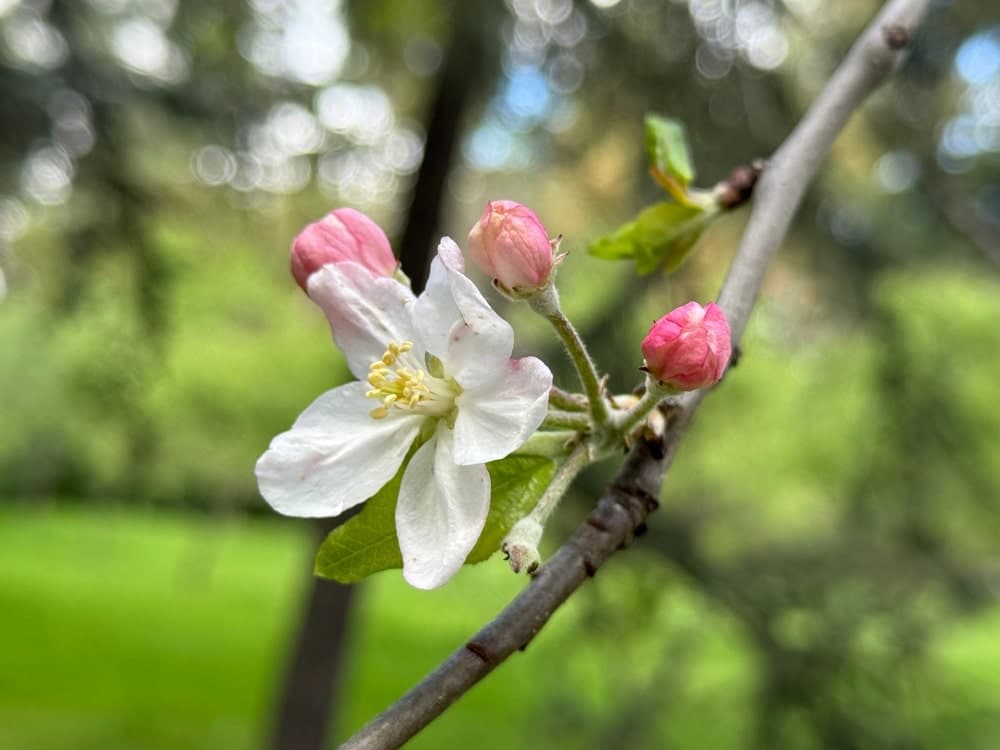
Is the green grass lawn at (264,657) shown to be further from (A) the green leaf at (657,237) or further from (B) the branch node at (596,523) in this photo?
(B) the branch node at (596,523)

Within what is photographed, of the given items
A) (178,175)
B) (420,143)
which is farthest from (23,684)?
(420,143)

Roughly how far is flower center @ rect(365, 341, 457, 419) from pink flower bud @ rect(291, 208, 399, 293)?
0.26 ft

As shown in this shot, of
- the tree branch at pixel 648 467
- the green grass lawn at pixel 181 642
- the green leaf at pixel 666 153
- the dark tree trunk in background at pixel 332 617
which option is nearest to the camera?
the tree branch at pixel 648 467

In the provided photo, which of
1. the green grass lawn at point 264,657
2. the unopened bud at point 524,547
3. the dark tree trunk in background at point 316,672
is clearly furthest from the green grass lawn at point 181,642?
the unopened bud at point 524,547

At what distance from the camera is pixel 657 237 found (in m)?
1.12

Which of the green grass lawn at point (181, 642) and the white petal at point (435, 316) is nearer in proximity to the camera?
the white petal at point (435, 316)

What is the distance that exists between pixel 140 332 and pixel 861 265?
8.27ft

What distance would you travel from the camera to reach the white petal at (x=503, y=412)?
692mm

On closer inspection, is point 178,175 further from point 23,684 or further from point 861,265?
point 23,684

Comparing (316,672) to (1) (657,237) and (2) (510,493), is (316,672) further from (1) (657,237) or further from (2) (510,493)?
(2) (510,493)

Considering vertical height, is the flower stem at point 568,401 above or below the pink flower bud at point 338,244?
below

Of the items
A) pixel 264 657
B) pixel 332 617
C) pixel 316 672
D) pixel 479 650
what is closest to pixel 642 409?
pixel 479 650

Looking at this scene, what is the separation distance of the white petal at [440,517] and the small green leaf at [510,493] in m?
0.03

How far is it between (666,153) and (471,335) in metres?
0.47
